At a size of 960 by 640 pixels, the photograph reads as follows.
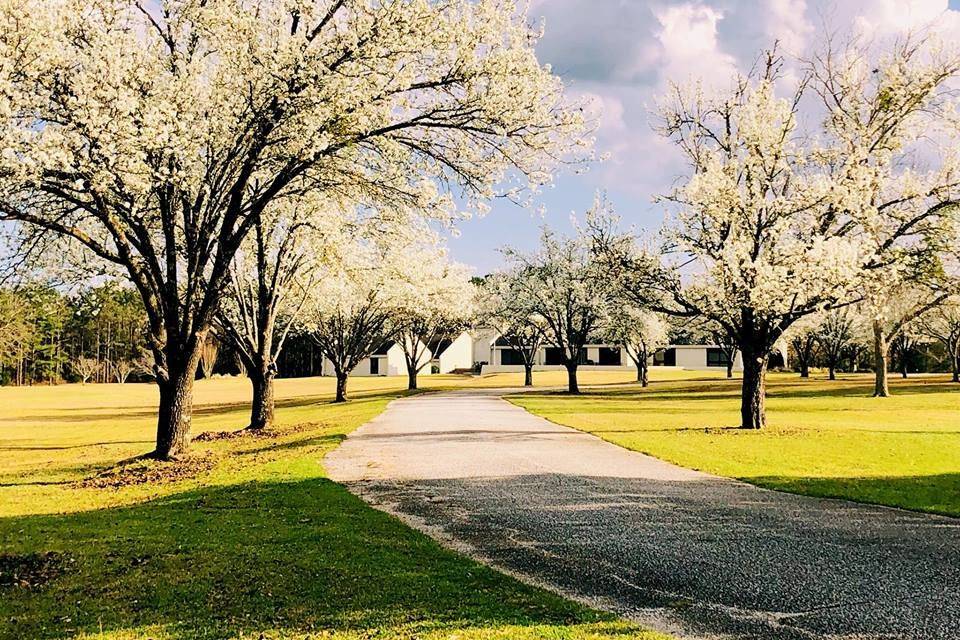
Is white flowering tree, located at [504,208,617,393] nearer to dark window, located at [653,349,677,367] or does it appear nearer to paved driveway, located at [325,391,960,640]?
paved driveway, located at [325,391,960,640]

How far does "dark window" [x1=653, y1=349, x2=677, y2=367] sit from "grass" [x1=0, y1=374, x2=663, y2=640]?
86.8 meters

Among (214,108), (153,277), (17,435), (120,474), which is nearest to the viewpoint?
(214,108)

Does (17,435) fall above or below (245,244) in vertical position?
below

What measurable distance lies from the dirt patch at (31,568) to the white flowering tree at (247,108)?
20.6 ft

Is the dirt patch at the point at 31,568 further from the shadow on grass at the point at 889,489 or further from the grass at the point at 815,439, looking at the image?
the grass at the point at 815,439

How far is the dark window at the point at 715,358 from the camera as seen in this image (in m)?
94.9

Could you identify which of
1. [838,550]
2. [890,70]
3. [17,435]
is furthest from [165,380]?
[890,70]

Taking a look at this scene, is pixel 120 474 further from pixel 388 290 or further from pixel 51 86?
pixel 388 290

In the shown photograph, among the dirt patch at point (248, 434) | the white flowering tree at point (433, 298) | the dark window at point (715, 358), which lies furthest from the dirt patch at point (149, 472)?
the dark window at point (715, 358)

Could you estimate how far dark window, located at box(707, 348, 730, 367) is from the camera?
3738 inches

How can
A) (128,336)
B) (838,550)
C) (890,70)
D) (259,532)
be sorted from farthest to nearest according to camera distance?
1. (128,336)
2. (890,70)
3. (259,532)
4. (838,550)

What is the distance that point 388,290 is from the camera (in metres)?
35.6

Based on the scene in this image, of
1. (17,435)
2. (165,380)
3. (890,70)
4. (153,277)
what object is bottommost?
(17,435)

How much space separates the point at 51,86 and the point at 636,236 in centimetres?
1844
